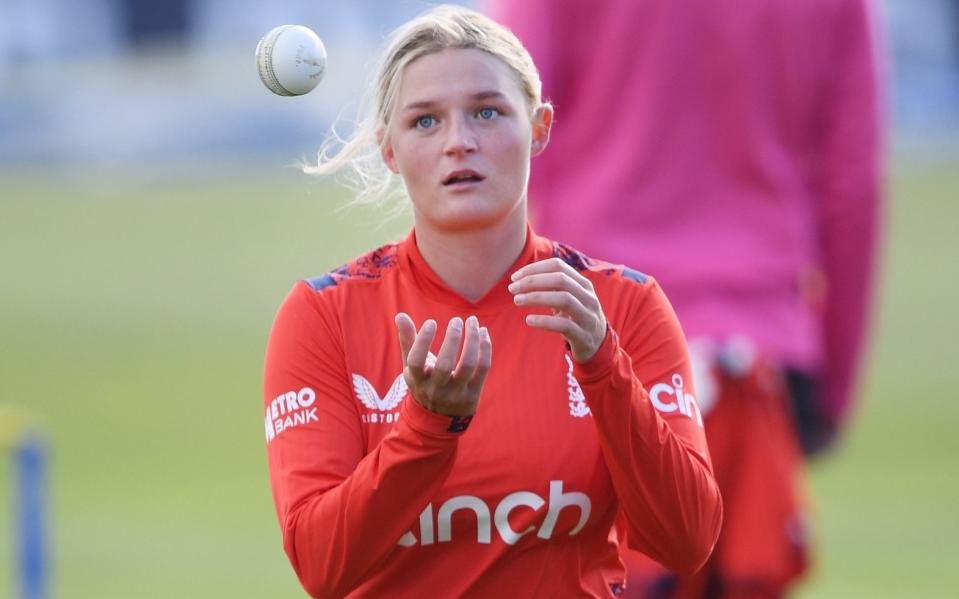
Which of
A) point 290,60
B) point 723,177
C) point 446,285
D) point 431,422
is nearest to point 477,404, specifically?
point 431,422

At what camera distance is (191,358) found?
12.8 meters

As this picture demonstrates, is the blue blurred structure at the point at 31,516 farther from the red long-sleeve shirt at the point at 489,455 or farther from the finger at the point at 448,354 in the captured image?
the finger at the point at 448,354

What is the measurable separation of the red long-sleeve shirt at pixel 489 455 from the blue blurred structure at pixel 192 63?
11732 mm

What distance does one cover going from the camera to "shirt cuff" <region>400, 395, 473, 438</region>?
2326 millimetres

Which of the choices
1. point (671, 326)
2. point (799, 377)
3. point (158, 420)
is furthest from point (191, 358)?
point (671, 326)

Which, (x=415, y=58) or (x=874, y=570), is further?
(x=874, y=570)

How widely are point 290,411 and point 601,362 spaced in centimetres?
53

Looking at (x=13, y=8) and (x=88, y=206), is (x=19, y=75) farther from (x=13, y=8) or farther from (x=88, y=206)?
(x=88, y=206)

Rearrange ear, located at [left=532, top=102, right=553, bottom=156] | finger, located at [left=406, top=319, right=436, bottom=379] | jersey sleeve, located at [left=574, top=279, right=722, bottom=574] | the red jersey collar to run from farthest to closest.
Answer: ear, located at [left=532, top=102, right=553, bottom=156] < the red jersey collar < jersey sleeve, located at [left=574, top=279, right=722, bottom=574] < finger, located at [left=406, top=319, right=436, bottom=379]

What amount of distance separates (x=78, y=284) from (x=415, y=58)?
43.3 feet

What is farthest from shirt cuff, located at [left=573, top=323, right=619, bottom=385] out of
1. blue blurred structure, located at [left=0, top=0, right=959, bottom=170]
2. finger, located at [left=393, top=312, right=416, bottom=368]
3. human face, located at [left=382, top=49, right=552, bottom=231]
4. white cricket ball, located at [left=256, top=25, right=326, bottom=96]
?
blue blurred structure, located at [left=0, top=0, right=959, bottom=170]

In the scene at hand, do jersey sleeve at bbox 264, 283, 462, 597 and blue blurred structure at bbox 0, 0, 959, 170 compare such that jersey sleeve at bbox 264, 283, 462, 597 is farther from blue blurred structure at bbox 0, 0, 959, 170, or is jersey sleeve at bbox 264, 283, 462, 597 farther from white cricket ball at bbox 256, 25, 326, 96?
blue blurred structure at bbox 0, 0, 959, 170

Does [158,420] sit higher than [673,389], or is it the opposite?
[158,420]

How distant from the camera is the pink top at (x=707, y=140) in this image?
3.93 m
